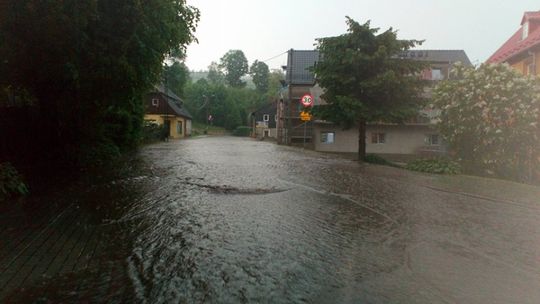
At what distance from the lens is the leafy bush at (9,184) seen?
23.7ft

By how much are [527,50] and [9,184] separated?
21647 mm

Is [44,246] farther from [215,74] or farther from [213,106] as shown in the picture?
[215,74]

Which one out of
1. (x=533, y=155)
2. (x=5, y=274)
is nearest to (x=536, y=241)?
(x=5, y=274)

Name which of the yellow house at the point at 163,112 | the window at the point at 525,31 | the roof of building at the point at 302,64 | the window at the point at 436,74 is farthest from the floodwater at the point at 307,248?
the yellow house at the point at 163,112

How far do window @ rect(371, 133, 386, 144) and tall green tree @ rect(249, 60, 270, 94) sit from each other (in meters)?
84.0

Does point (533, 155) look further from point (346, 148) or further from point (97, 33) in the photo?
point (346, 148)

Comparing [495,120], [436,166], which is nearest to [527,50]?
[495,120]

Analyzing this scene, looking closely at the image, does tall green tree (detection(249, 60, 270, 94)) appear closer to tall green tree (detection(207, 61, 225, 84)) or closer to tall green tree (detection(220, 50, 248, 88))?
tall green tree (detection(220, 50, 248, 88))

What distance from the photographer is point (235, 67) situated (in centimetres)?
12150

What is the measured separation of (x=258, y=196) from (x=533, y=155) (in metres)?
11.1

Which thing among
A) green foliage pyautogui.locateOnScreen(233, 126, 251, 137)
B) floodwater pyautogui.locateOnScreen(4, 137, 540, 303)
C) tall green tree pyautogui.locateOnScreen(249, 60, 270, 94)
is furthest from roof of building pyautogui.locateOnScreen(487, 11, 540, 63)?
tall green tree pyautogui.locateOnScreen(249, 60, 270, 94)

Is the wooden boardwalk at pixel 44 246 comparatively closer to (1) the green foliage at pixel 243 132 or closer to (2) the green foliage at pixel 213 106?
(1) the green foliage at pixel 243 132

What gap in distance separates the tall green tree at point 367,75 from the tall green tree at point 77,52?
8858mm

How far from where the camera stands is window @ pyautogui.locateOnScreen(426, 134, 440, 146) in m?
34.5
